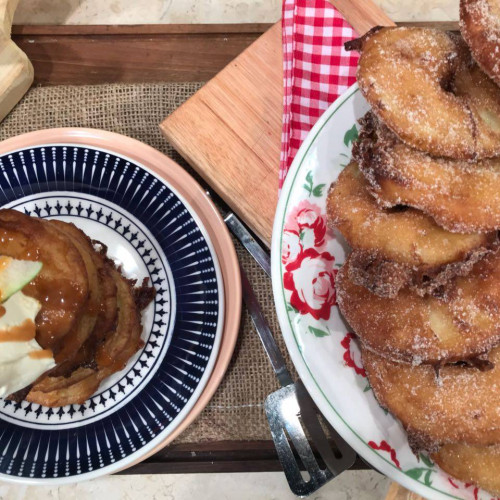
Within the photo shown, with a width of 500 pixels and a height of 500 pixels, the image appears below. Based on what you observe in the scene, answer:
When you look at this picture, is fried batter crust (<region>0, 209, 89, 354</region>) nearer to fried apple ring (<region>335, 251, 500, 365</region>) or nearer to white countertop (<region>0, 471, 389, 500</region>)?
fried apple ring (<region>335, 251, 500, 365</region>)

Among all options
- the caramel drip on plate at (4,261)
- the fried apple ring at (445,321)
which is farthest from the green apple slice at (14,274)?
the fried apple ring at (445,321)

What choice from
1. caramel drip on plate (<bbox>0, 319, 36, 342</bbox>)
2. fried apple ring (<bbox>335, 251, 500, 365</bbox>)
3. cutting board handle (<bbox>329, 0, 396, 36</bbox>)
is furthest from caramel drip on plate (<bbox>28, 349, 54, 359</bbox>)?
cutting board handle (<bbox>329, 0, 396, 36</bbox>)

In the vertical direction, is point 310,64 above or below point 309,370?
above

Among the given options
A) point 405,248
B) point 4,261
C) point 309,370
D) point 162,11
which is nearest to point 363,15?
point 162,11

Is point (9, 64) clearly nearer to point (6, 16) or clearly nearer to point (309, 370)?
point (6, 16)

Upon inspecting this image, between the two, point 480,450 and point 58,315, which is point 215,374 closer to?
point 58,315

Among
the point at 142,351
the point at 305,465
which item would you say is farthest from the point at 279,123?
the point at 305,465
